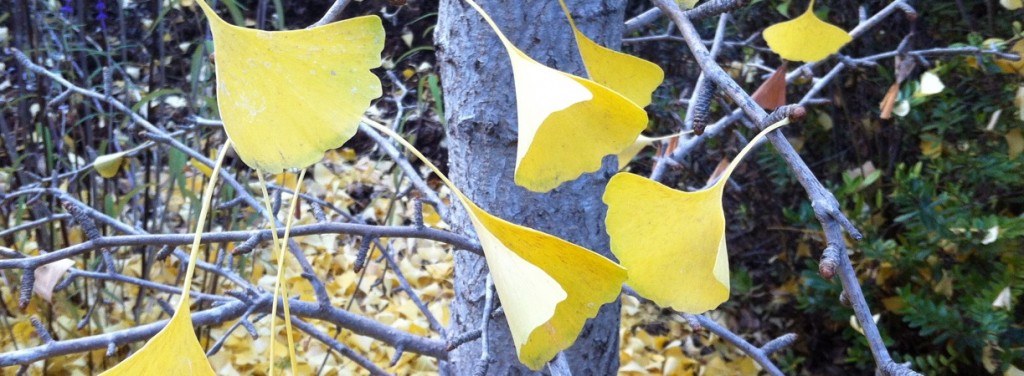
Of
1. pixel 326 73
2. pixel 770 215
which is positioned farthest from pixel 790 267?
pixel 326 73

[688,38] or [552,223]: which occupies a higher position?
[688,38]

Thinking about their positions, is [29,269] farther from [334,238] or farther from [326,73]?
[334,238]

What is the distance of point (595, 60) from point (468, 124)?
196 millimetres

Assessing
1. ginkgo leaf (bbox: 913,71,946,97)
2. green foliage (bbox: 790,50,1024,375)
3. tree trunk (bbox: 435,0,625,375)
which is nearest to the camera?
tree trunk (bbox: 435,0,625,375)

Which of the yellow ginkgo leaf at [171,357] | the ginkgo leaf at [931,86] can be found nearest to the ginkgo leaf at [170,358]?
the yellow ginkgo leaf at [171,357]

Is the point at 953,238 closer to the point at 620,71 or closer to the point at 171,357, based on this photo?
the point at 620,71

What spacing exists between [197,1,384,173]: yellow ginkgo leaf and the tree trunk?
232 millimetres

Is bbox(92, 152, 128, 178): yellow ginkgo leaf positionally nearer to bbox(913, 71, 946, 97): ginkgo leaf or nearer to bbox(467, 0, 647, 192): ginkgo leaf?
bbox(467, 0, 647, 192): ginkgo leaf

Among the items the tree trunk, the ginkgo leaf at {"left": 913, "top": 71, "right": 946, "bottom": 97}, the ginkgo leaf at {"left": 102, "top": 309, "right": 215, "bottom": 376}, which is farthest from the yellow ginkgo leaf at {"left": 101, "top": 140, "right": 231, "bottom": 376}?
the ginkgo leaf at {"left": 913, "top": 71, "right": 946, "bottom": 97}

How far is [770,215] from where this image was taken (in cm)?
134

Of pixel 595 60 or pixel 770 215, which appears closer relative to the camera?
pixel 595 60

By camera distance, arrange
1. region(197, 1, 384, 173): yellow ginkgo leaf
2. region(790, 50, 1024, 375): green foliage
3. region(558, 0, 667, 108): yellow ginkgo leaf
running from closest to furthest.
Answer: region(197, 1, 384, 173): yellow ginkgo leaf < region(558, 0, 667, 108): yellow ginkgo leaf < region(790, 50, 1024, 375): green foliage

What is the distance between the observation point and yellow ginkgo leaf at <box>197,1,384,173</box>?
0.21m

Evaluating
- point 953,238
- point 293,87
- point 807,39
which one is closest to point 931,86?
point 953,238
